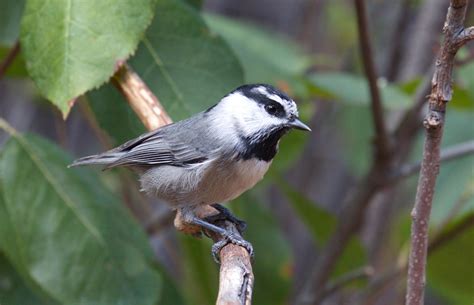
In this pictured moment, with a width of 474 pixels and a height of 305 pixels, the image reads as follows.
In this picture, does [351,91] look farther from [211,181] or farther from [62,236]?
[62,236]

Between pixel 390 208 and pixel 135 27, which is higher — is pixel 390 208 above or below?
below

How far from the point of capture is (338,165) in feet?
18.1

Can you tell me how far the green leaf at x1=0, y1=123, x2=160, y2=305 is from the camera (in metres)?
2.48

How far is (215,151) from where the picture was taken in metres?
2.58

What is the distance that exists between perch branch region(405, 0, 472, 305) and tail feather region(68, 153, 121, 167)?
129cm

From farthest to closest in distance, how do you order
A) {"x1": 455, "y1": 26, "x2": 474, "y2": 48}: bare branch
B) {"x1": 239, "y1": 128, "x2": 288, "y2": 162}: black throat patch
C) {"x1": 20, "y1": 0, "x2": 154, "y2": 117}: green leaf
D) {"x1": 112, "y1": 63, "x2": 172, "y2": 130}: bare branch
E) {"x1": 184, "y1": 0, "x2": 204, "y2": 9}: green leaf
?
{"x1": 184, "y1": 0, "x2": 204, "y2": 9}: green leaf, {"x1": 239, "y1": 128, "x2": 288, "y2": 162}: black throat patch, {"x1": 112, "y1": 63, "x2": 172, "y2": 130}: bare branch, {"x1": 20, "y1": 0, "x2": 154, "y2": 117}: green leaf, {"x1": 455, "y1": 26, "x2": 474, "y2": 48}: bare branch

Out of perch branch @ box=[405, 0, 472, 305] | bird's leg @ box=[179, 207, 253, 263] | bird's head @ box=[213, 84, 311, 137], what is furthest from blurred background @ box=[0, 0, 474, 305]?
perch branch @ box=[405, 0, 472, 305]

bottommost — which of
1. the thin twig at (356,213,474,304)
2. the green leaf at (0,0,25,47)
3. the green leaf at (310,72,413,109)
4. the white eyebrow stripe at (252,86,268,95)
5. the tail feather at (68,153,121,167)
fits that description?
the thin twig at (356,213,474,304)

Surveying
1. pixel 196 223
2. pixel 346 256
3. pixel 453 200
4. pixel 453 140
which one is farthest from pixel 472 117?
pixel 196 223

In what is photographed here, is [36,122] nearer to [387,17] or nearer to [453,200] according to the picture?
[387,17]

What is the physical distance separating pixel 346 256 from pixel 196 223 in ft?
4.32

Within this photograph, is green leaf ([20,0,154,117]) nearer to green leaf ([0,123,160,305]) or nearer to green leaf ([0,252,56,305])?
green leaf ([0,123,160,305])

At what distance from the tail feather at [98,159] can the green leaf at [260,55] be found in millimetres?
763

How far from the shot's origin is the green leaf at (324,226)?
11.3 feet
